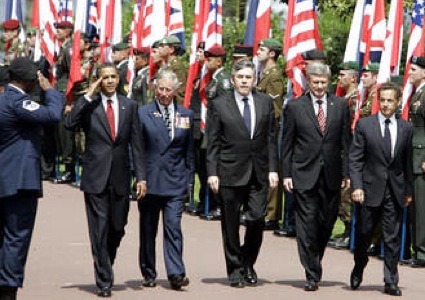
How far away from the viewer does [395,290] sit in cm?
1330

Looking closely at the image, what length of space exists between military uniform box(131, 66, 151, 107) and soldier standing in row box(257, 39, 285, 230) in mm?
2632

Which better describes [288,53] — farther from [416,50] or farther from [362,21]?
[416,50]

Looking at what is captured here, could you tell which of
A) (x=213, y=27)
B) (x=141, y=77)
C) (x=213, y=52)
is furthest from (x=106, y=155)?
(x=141, y=77)

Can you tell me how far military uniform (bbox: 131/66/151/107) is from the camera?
20.7 metres

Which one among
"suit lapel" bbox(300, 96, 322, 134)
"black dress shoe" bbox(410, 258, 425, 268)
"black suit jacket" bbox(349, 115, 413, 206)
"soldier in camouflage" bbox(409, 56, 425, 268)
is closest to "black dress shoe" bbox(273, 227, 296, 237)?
"soldier in camouflage" bbox(409, 56, 425, 268)

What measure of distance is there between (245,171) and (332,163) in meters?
0.84

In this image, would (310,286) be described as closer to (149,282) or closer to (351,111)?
(149,282)

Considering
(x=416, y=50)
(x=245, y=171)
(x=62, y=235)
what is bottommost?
(x=62, y=235)

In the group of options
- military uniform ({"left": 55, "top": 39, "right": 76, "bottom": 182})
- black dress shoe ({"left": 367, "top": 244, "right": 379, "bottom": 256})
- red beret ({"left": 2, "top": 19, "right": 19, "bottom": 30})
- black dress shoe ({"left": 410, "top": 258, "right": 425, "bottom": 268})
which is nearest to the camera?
black dress shoe ({"left": 410, "top": 258, "right": 425, "bottom": 268})

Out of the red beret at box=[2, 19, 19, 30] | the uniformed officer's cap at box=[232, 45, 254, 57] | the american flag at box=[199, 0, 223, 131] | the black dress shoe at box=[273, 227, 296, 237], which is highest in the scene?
the american flag at box=[199, 0, 223, 131]

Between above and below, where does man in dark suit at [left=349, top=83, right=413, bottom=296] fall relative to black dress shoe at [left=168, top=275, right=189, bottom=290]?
above

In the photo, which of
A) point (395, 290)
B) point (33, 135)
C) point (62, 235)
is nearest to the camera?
point (33, 135)

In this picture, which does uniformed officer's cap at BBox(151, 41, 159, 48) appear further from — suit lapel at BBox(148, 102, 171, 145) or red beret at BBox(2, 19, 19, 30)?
red beret at BBox(2, 19, 19, 30)

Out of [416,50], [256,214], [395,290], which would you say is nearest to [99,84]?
[256,214]
